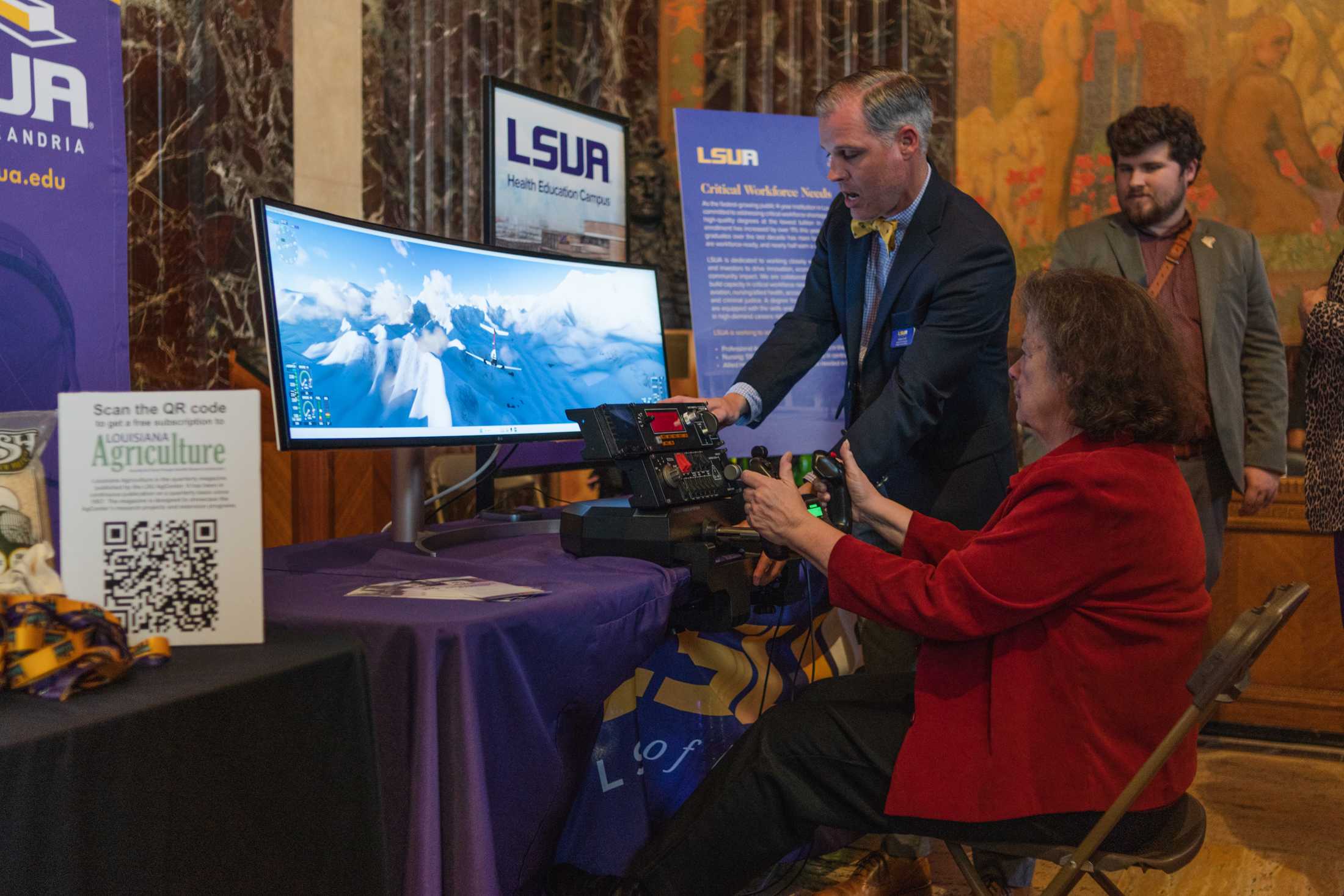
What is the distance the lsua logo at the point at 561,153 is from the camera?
9.36 feet

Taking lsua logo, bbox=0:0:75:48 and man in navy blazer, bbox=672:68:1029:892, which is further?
man in navy blazer, bbox=672:68:1029:892

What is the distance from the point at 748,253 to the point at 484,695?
2333 mm

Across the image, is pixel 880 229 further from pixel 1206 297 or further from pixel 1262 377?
pixel 1262 377

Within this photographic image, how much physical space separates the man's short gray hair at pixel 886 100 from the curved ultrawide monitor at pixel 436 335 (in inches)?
21.2

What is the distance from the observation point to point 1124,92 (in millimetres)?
4383

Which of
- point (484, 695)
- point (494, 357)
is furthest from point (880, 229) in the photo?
point (484, 695)

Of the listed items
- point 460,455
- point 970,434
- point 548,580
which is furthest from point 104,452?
point 460,455

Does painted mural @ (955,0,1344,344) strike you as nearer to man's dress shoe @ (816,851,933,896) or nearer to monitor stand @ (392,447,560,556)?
man's dress shoe @ (816,851,933,896)

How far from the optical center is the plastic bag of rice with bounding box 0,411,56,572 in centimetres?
116

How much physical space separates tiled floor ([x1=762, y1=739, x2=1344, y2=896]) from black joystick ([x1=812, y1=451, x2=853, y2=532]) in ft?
2.73

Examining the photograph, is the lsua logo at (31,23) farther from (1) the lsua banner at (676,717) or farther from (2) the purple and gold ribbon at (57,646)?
(1) the lsua banner at (676,717)

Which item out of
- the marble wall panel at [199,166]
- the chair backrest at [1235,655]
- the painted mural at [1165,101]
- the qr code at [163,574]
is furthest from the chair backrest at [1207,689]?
the painted mural at [1165,101]

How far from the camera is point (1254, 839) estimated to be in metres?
2.89

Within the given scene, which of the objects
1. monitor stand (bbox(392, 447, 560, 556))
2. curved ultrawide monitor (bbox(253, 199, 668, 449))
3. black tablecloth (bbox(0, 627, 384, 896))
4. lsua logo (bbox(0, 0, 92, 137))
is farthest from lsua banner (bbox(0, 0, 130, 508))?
black tablecloth (bbox(0, 627, 384, 896))
